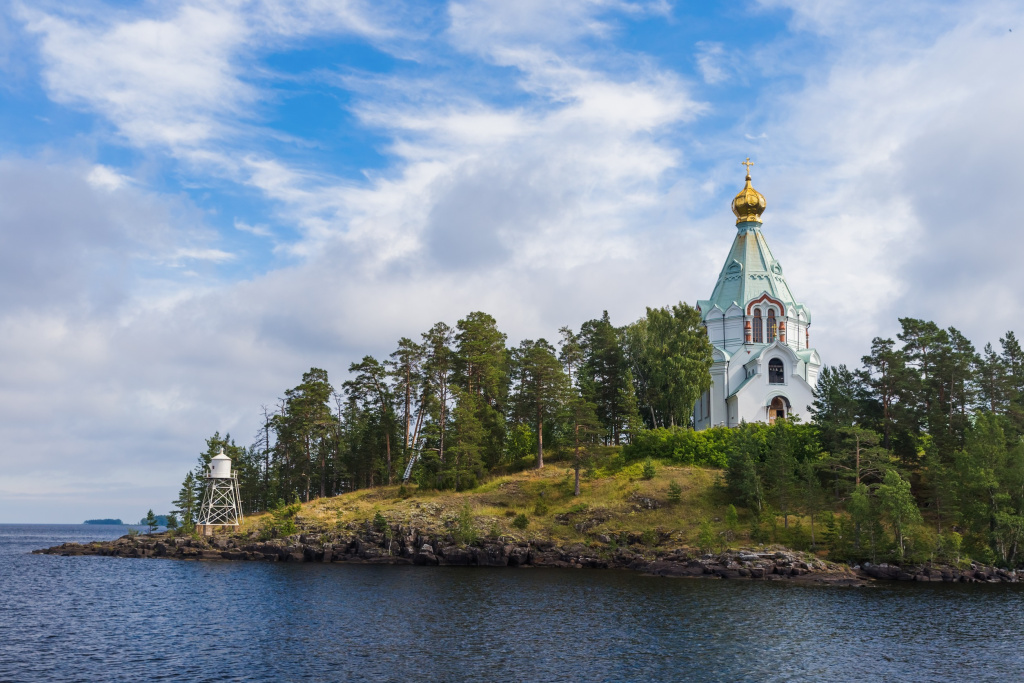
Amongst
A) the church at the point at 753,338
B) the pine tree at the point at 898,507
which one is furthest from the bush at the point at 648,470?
the pine tree at the point at 898,507

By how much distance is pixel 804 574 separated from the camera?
181 ft

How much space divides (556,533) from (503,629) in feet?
96.5

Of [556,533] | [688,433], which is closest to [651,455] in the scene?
[688,433]

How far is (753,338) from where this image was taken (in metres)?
87.8

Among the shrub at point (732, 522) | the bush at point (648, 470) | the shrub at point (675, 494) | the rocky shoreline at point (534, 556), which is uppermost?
the bush at point (648, 470)

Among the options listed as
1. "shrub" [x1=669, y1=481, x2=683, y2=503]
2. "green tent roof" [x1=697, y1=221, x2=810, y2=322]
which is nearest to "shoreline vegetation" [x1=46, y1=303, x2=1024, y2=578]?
"shrub" [x1=669, y1=481, x2=683, y2=503]

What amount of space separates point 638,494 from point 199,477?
52252 mm

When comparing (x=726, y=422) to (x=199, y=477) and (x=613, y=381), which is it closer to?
(x=613, y=381)

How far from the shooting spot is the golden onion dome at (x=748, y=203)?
92.7m

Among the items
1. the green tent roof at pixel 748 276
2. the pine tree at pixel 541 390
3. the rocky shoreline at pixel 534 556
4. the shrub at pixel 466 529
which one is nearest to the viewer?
the rocky shoreline at pixel 534 556

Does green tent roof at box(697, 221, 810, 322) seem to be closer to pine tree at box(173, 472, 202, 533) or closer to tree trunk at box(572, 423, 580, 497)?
tree trunk at box(572, 423, 580, 497)

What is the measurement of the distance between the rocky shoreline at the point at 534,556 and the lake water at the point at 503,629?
3264 millimetres

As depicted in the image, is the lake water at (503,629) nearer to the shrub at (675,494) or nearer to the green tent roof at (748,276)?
the shrub at (675,494)

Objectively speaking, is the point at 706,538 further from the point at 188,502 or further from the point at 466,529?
the point at 188,502
